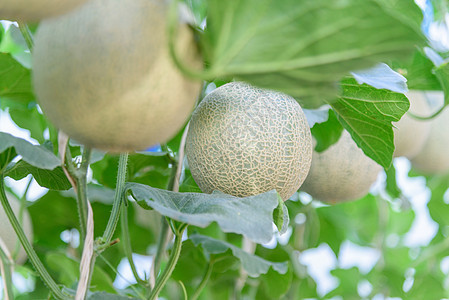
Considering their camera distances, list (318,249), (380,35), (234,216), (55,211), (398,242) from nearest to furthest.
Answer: (380,35), (234,216), (55,211), (318,249), (398,242)

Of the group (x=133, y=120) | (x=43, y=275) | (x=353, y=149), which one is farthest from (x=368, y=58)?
(x=353, y=149)

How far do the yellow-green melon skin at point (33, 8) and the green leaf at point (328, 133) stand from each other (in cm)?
58

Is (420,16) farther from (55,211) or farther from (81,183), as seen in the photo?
(55,211)

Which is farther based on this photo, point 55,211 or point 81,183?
point 55,211

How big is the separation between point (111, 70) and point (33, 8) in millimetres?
67

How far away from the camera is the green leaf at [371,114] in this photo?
2.44 ft

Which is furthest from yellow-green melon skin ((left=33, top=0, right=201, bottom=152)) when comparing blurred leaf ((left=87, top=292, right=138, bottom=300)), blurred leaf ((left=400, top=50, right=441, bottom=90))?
blurred leaf ((left=400, top=50, right=441, bottom=90))

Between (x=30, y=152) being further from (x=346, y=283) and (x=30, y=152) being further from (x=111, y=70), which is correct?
(x=346, y=283)

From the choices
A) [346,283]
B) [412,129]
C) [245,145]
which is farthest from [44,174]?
[346,283]

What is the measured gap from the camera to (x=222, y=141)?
0.66m

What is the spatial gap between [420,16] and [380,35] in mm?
606

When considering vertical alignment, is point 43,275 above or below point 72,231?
above

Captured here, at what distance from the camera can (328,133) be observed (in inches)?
36.2

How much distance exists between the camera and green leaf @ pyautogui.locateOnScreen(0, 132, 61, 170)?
1.66 feet
